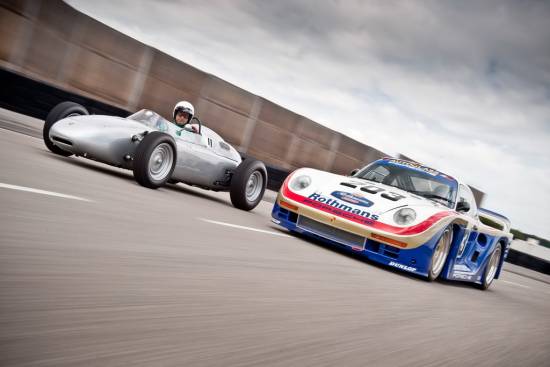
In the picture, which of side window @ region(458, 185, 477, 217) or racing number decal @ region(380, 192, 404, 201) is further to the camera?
side window @ region(458, 185, 477, 217)

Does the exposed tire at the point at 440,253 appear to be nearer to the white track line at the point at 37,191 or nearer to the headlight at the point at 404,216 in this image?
the headlight at the point at 404,216

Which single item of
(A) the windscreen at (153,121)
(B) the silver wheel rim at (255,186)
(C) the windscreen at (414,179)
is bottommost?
(B) the silver wheel rim at (255,186)

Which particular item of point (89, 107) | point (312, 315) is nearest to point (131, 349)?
point (312, 315)

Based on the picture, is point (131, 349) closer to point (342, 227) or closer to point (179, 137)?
point (342, 227)

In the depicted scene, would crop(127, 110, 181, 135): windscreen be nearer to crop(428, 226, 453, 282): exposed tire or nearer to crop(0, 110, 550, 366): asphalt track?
crop(0, 110, 550, 366): asphalt track

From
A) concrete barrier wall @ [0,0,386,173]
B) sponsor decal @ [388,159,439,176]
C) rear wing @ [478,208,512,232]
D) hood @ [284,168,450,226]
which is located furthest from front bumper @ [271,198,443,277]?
concrete barrier wall @ [0,0,386,173]

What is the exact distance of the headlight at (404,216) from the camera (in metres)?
6.40

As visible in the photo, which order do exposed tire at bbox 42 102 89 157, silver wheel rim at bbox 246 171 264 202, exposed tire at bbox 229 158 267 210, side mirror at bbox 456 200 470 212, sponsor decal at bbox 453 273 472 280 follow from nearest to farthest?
exposed tire at bbox 42 102 89 157 → side mirror at bbox 456 200 470 212 → sponsor decal at bbox 453 273 472 280 → exposed tire at bbox 229 158 267 210 → silver wheel rim at bbox 246 171 264 202

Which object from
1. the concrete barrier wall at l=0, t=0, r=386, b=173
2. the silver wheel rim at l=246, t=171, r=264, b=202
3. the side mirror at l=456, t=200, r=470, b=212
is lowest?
the silver wheel rim at l=246, t=171, r=264, b=202

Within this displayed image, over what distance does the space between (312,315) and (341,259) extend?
112 inches

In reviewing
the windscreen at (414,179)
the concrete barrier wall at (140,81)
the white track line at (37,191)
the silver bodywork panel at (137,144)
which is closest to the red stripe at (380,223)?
the windscreen at (414,179)

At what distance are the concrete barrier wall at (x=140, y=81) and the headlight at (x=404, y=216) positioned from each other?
732cm

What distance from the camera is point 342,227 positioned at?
→ 6.52 metres

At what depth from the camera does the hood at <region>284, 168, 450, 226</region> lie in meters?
6.51
